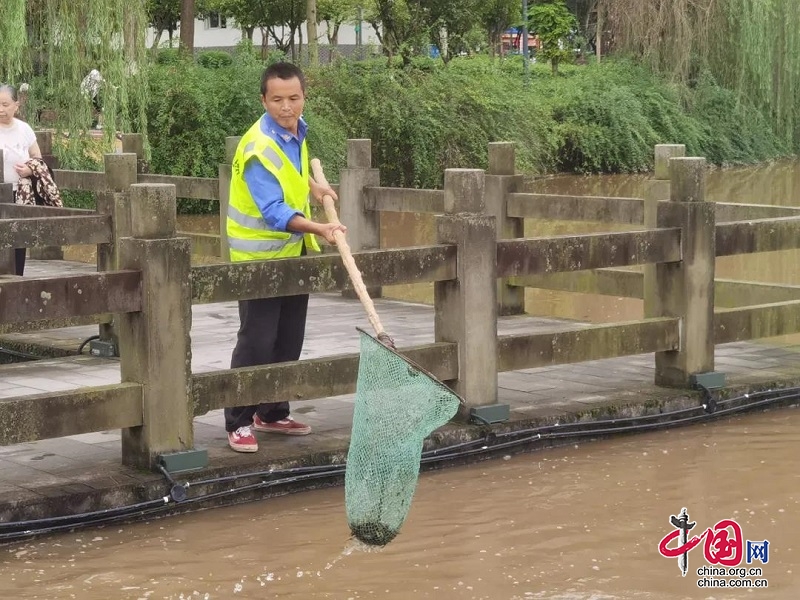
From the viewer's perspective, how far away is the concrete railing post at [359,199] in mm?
11938

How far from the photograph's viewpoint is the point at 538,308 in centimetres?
1415

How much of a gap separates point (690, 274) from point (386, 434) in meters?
2.95

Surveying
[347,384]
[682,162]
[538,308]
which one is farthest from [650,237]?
[538,308]

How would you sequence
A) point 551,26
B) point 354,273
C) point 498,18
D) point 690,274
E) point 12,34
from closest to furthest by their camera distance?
1. point 354,273
2. point 690,274
3. point 12,34
4. point 551,26
5. point 498,18

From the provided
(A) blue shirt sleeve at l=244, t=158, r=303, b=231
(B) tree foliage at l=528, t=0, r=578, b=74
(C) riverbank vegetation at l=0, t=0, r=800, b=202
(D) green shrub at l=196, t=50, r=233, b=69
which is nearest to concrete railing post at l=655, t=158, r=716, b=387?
(A) blue shirt sleeve at l=244, t=158, r=303, b=231

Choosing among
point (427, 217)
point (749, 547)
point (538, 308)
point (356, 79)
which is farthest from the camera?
point (356, 79)

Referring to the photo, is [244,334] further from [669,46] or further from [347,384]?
[669,46]

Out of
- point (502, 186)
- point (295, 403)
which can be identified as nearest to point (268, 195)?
point (295, 403)

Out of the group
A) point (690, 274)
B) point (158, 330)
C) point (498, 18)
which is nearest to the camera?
point (158, 330)

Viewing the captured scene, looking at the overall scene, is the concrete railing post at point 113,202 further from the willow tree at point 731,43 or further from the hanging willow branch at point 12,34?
the willow tree at point 731,43

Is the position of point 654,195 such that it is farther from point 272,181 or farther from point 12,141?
point 12,141

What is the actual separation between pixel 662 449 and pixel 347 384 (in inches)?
72.5

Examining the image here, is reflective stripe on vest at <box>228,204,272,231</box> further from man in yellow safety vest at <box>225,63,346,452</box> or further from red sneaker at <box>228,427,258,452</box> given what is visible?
red sneaker at <box>228,427,258,452</box>

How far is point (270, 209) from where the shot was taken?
691 cm
